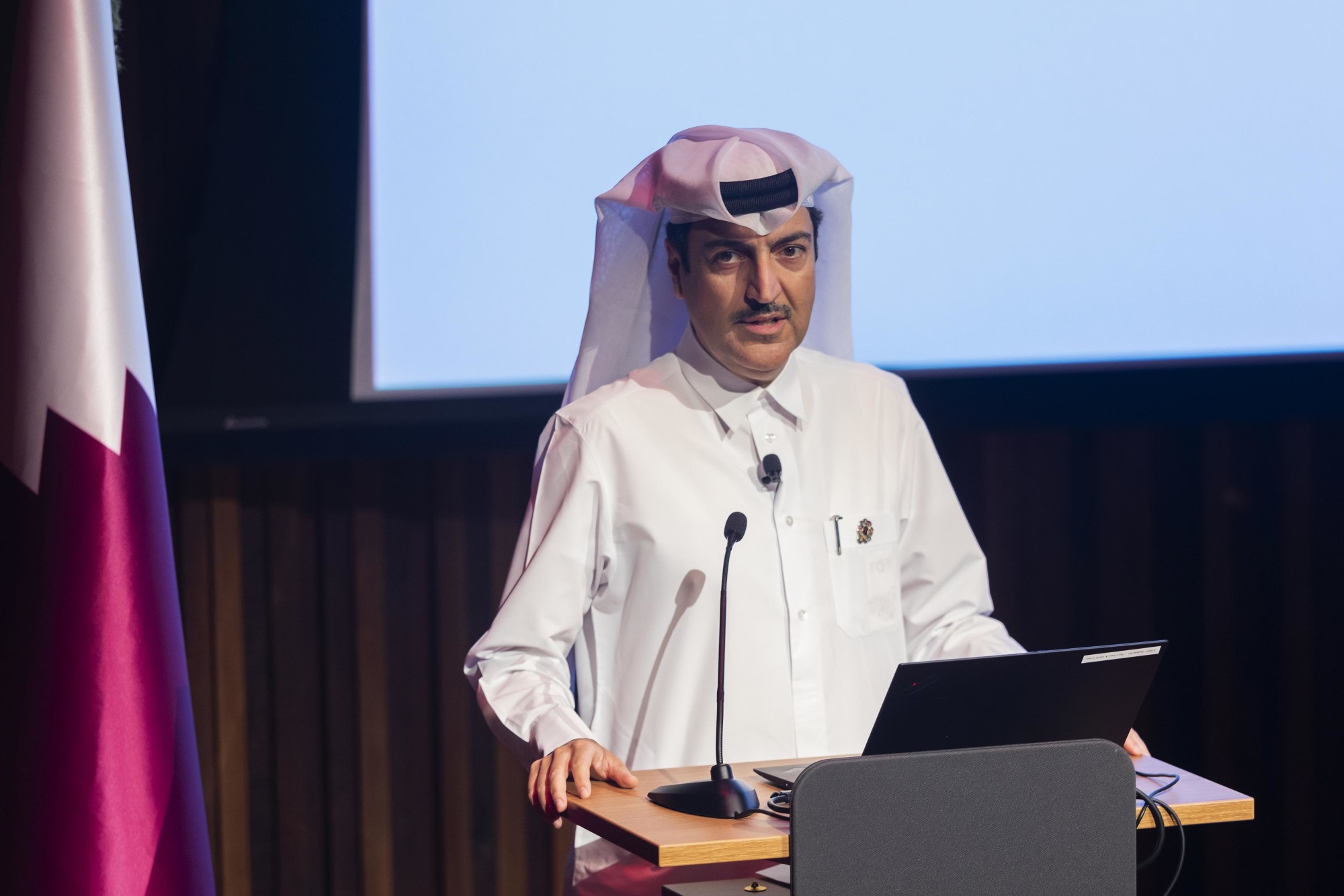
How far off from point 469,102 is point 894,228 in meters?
0.96

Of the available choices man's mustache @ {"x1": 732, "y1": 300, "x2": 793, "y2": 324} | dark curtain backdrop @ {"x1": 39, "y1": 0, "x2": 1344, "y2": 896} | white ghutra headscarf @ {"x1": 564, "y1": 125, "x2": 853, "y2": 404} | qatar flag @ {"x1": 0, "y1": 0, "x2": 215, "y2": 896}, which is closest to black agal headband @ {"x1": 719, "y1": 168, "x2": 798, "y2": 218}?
white ghutra headscarf @ {"x1": 564, "y1": 125, "x2": 853, "y2": 404}

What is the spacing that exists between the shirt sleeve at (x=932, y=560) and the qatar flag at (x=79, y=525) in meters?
1.15

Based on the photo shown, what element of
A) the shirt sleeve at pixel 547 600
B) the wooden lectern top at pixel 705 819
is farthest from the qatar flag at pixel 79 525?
the wooden lectern top at pixel 705 819

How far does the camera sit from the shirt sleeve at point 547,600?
176 cm

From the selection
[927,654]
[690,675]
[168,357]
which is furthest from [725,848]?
[168,357]

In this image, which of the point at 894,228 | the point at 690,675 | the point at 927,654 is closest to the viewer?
the point at 690,675

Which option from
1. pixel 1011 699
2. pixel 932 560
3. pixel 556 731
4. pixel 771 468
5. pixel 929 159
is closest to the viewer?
pixel 1011 699

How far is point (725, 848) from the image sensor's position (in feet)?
4.25

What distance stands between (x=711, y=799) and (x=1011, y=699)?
1.10 ft

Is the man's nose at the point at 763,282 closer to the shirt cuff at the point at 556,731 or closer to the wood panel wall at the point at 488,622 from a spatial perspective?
the shirt cuff at the point at 556,731

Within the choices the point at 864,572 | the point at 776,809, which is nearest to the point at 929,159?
the point at 864,572

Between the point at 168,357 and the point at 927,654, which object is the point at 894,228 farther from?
the point at 168,357

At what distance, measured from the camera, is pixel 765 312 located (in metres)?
1.95

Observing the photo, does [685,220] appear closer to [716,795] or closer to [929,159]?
[716,795]
